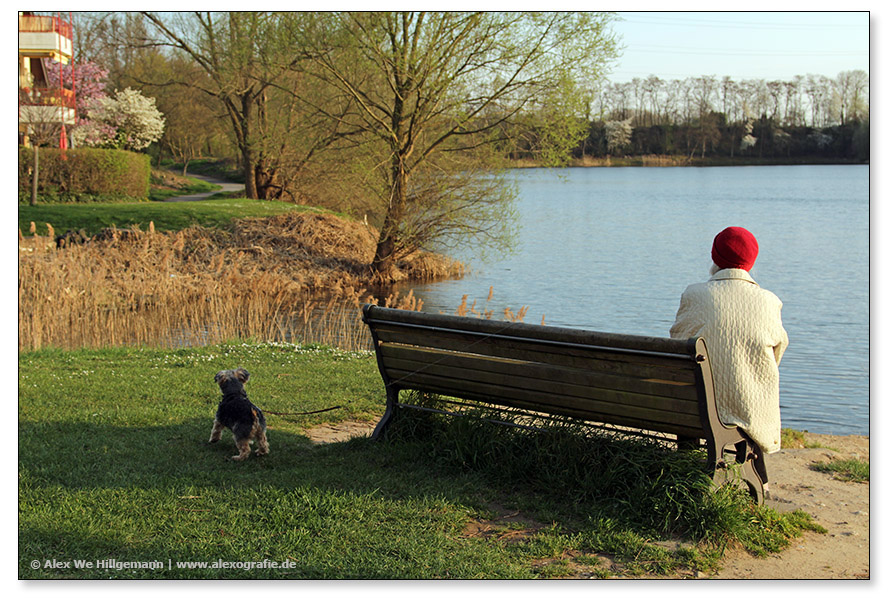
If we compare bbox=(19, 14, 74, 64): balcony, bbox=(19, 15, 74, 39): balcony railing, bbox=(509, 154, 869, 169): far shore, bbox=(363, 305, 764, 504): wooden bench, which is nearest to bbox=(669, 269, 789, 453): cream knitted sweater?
bbox=(363, 305, 764, 504): wooden bench

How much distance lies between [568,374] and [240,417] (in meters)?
2.30

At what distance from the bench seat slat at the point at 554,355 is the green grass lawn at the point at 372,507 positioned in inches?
22.7

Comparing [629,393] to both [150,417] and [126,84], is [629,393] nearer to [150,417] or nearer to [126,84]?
[150,417]

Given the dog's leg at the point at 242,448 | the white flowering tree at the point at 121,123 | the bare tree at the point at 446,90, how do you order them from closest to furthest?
the dog's leg at the point at 242,448
the bare tree at the point at 446,90
the white flowering tree at the point at 121,123

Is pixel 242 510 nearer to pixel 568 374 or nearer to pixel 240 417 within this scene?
pixel 240 417

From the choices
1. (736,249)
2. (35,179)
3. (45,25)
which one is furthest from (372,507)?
(45,25)

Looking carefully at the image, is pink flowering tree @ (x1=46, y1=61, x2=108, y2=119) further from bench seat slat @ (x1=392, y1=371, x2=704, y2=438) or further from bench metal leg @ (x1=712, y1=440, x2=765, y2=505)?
bench metal leg @ (x1=712, y1=440, x2=765, y2=505)

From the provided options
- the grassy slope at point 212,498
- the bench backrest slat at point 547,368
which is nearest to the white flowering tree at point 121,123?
the grassy slope at point 212,498

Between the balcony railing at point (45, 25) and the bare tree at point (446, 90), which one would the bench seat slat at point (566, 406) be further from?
the balcony railing at point (45, 25)

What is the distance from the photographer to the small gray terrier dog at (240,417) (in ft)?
17.7

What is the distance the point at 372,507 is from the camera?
4.61 metres

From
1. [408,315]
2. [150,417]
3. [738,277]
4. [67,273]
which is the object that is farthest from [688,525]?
[67,273]

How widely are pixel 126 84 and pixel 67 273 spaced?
34254 mm

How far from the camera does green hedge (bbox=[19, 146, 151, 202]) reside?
1138 inches
